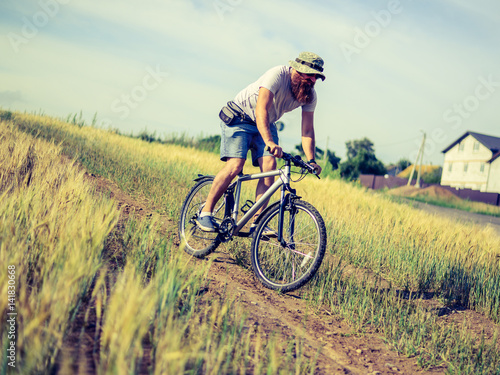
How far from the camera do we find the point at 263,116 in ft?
12.8

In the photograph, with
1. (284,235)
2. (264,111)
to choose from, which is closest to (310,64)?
(264,111)

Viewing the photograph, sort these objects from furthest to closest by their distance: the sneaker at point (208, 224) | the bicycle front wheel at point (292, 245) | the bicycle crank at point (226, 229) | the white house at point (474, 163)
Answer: the white house at point (474, 163) < the sneaker at point (208, 224) < the bicycle crank at point (226, 229) < the bicycle front wheel at point (292, 245)

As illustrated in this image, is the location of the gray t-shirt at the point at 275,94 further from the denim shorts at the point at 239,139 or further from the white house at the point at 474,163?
the white house at the point at 474,163

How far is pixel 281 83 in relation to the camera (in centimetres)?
407

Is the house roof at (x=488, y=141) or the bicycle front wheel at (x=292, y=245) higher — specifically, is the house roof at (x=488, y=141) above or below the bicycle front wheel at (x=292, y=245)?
above

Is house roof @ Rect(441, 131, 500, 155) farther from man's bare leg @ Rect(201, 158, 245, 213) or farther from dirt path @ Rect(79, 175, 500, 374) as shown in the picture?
dirt path @ Rect(79, 175, 500, 374)

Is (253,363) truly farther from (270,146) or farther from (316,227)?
(270,146)

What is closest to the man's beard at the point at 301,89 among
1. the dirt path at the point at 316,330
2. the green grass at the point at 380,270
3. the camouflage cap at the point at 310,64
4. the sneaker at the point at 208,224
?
the camouflage cap at the point at 310,64

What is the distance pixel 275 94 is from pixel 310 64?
47 centimetres

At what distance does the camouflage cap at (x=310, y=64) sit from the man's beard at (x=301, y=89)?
0.41 ft

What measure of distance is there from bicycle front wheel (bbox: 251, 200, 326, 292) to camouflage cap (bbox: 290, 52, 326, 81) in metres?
1.30

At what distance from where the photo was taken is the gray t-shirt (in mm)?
3996

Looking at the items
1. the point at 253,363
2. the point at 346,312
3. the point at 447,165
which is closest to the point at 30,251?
the point at 253,363

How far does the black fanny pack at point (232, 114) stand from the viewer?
4.39 meters
